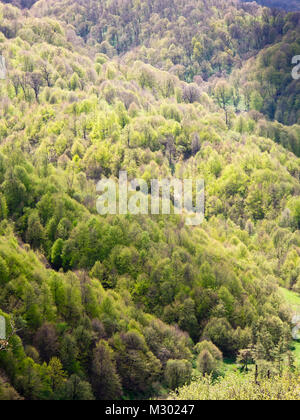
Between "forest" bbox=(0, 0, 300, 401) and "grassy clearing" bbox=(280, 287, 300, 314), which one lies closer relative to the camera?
"forest" bbox=(0, 0, 300, 401)

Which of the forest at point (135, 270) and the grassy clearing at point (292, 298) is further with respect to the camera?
the grassy clearing at point (292, 298)

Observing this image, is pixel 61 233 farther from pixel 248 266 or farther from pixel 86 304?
pixel 248 266

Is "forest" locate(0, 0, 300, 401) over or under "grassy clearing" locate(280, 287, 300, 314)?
over

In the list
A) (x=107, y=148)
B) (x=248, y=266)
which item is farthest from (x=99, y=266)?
(x=107, y=148)

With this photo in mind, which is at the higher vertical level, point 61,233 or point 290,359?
point 61,233

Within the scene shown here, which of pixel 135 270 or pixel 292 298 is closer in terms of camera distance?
pixel 135 270

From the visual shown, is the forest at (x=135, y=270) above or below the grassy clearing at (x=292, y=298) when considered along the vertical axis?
above

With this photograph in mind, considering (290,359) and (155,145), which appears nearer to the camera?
(290,359)

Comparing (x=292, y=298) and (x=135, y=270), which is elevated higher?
(x=135, y=270)
